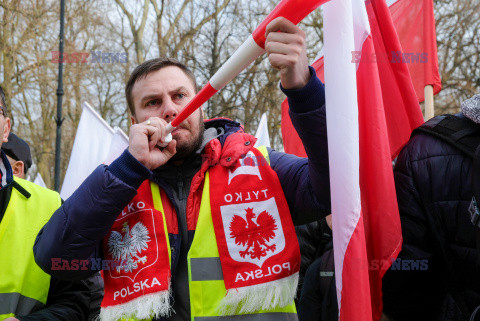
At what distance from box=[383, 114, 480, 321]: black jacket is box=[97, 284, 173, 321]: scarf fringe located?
82 centimetres

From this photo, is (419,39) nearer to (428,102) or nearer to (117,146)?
(428,102)

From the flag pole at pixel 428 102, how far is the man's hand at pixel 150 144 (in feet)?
5.55

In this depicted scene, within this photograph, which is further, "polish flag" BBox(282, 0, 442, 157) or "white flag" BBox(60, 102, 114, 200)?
"white flag" BBox(60, 102, 114, 200)

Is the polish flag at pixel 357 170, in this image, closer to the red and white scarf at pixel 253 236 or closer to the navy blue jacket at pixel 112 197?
the navy blue jacket at pixel 112 197

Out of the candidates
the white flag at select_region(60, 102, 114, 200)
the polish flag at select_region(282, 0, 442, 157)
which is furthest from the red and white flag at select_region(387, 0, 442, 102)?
the white flag at select_region(60, 102, 114, 200)

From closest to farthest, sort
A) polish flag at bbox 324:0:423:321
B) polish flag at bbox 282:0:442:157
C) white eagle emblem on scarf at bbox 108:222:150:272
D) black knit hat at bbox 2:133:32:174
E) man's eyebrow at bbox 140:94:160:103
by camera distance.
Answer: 1. polish flag at bbox 324:0:423:321
2. white eagle emblem on scarf at bbox 108:222:150:272
3. man's eyebrow at bbox 140:94:160:103
4. polish flag at bbox 282:0:442:157
5. black knit hat at bbox 2:133:32:174

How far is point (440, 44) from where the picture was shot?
12.9m

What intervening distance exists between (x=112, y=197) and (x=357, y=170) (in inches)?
35.6

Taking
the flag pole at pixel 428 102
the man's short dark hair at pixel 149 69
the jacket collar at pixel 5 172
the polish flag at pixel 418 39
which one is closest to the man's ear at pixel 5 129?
the jacket collar at pixel 5 172

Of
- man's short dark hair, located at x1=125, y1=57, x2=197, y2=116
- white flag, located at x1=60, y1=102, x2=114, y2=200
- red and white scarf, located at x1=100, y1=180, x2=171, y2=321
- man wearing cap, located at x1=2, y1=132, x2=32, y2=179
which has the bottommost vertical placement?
red and white scarf, located at x1=100, y1=180, x2=171, y2=321

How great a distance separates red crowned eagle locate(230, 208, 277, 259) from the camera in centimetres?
200

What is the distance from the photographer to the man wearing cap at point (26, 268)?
2.16m

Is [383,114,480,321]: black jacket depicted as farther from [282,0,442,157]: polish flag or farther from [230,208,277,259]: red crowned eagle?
[282,0,442,157]: polish flag

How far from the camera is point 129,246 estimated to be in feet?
6.73
